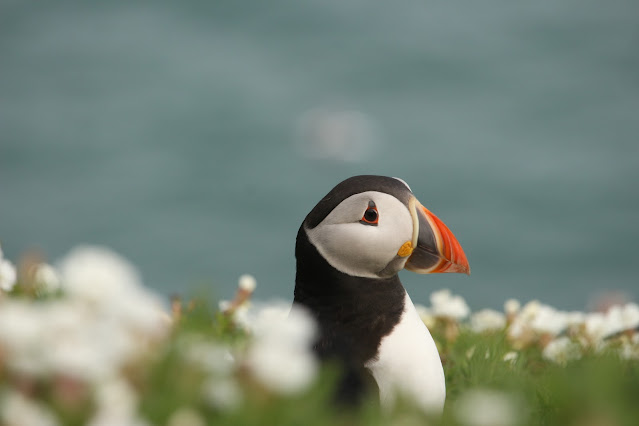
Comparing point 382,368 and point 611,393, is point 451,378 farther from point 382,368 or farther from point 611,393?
point 611,393

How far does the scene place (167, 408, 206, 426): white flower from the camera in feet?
6.25

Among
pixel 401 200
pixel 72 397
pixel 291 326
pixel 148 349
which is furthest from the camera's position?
pixel 401 200

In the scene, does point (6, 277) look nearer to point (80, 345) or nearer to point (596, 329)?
point (80, 345)

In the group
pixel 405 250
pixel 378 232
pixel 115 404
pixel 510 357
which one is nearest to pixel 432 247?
pixel 405 250

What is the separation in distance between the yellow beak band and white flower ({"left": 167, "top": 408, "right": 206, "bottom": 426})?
2244 mm

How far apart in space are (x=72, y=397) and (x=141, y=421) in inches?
7.2

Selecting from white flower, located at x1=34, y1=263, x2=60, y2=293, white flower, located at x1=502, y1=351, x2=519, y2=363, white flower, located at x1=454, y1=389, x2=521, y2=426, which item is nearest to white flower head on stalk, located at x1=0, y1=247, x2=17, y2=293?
white flower, located at x1=34, y1=263, x2=60, y2=293

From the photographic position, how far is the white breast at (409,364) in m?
3.81

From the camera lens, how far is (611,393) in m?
2.18

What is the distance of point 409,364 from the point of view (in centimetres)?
389

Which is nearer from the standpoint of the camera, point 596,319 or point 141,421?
point 141,421

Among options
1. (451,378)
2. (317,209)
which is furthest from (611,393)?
(451,378)

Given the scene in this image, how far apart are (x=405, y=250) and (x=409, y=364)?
2.06 feet

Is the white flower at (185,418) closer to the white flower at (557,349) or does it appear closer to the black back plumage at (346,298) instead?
the black back plumage at (346,298)
